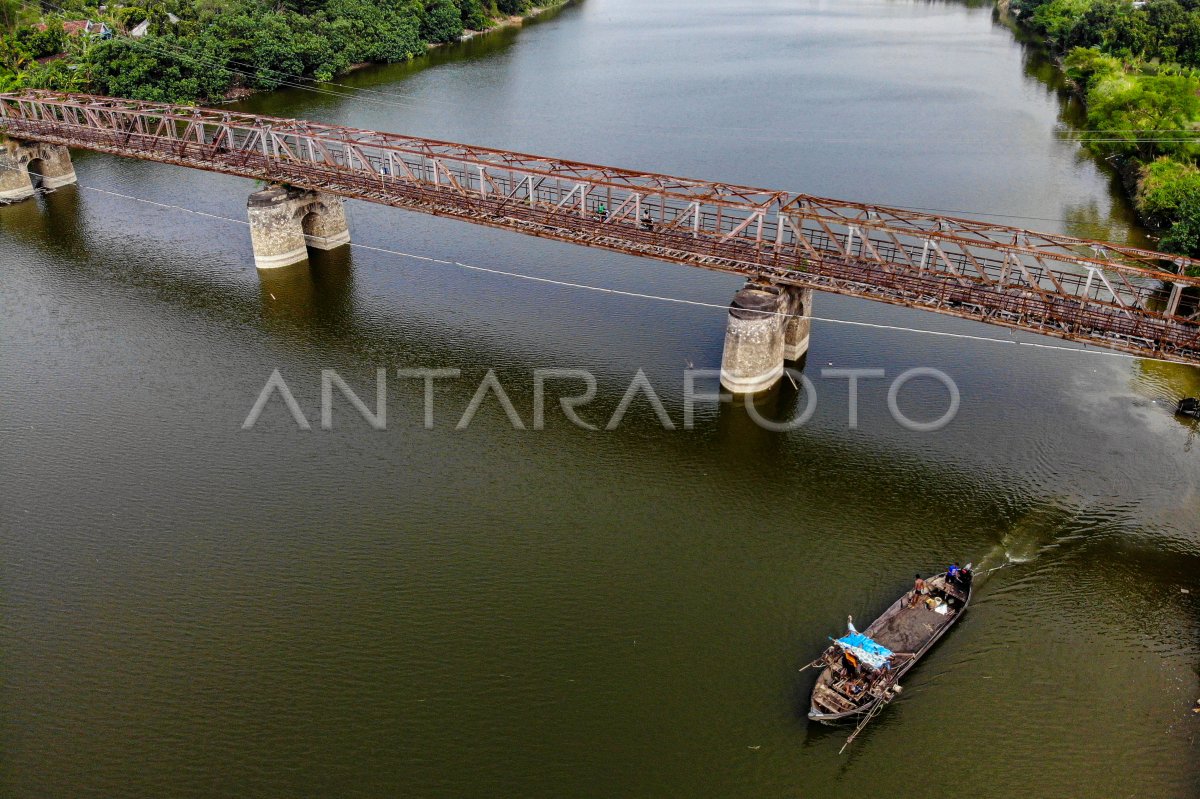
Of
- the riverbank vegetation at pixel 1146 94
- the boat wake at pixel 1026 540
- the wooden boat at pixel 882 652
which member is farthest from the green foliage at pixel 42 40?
the boat wake at pixel 1026 540

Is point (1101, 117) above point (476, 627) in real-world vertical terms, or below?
above

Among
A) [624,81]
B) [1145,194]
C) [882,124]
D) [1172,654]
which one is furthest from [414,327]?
[624,81]

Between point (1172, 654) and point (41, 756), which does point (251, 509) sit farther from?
point (1172, 654)

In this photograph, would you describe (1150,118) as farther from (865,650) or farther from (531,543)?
(531,543)

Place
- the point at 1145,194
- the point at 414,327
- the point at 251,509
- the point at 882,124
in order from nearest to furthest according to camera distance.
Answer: the point at 251,509, the point at 414,327, the point at 1145,194, the point at 882,124

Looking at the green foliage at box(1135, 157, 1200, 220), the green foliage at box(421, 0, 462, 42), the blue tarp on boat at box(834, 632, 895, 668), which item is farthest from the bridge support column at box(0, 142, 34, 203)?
the green foliage at box(1135, 157, 1200, 220)

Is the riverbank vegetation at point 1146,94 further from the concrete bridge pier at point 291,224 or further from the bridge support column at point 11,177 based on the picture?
the bridge support column at point 11,177

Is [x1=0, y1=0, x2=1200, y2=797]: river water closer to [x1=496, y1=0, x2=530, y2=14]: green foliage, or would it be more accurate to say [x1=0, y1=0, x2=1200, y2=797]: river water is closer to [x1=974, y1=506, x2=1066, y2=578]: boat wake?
[x1=974, y1=506, x2=1066, y2=578]: boat wake

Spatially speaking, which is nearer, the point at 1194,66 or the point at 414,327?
the point at 414,327
